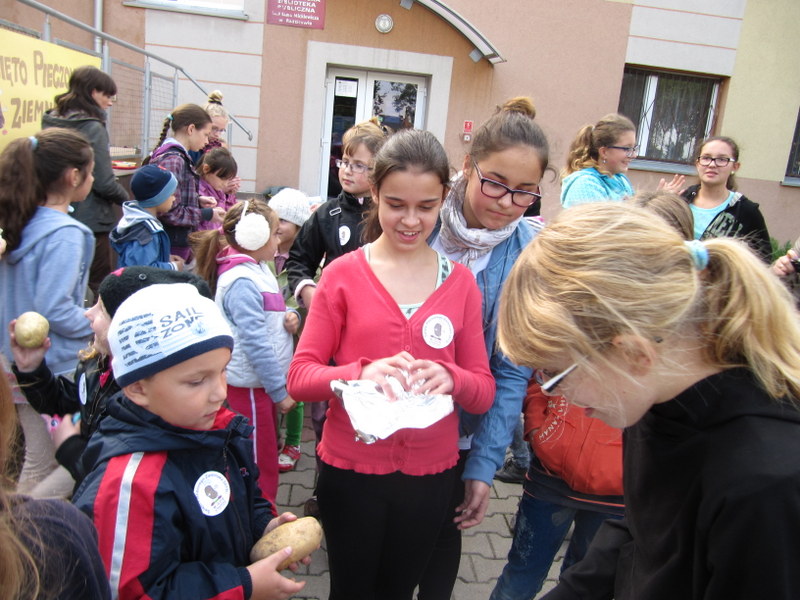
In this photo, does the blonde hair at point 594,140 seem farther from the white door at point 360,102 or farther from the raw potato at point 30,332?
the white door at point 360,102

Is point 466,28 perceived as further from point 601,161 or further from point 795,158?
point 795,158

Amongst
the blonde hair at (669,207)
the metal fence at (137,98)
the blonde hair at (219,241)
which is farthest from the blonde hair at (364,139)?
the metal fence at (137,98)

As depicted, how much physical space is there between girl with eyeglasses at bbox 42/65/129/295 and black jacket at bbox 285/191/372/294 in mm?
2253

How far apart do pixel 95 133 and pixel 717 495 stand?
443cm

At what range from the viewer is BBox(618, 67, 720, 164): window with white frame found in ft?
30.5

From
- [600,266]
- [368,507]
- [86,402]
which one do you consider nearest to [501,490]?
[368,507]

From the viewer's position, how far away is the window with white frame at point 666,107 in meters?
9.30

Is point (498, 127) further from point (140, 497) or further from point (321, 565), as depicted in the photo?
point (321, 565)

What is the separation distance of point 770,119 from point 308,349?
10347 millimetres

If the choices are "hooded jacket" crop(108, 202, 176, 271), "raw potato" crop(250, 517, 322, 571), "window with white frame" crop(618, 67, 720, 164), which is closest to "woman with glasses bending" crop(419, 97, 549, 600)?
"raw potato" crop(250, 517, 322, 571)

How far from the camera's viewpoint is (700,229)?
4.40 metres

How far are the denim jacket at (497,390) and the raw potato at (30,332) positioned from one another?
4.90 feet

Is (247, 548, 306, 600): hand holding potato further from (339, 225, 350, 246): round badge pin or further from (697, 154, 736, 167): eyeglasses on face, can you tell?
(697, 154, 736, 167): eyeglasses on face

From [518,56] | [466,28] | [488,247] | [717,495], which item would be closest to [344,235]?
[488,247]
